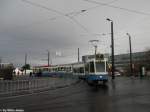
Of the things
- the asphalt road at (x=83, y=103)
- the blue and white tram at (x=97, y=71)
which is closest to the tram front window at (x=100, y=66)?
the blue and white tram at (x=97, y=71)

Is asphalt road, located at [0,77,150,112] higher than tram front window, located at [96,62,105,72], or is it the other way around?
tram front window, located at [96,62,105,72]

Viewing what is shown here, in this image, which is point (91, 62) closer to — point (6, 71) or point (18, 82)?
point (18, 82)

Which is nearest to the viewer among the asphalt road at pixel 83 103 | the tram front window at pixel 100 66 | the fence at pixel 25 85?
the asphalt road at pixel 83 103

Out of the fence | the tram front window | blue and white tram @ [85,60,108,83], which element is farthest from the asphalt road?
the tram front window

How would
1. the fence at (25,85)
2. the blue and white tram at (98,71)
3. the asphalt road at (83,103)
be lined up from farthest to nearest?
the blue and white tram at (98,71), the fence at (25,85), the asphalt road at (83,103)

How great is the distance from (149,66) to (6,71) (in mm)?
42100

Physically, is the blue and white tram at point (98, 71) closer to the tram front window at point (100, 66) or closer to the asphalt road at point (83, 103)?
the tram front window at point (100, 66)

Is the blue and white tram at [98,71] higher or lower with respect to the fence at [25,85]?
higher

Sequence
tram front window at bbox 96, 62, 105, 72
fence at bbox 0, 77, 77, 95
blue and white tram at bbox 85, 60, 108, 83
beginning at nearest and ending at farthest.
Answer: fence at bbox 0, 77, 77, 95, blue and white tram at bbox 85, 60, 108, 83, tram front window at bbox 96, 62, 105, 72

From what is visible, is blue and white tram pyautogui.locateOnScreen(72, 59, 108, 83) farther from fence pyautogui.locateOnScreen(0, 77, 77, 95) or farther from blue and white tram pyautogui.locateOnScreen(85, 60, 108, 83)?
fence pyautogui.locateOnScreen(0, 77, 77, 95)

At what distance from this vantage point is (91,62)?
112 ft

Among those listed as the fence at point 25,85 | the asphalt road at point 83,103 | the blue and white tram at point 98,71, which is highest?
the blue and white tram at point 98,71

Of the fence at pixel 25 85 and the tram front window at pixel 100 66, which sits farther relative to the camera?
the tram front window at pixel 100 66

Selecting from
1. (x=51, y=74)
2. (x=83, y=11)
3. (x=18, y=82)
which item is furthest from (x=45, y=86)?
(x=51, y=74)
